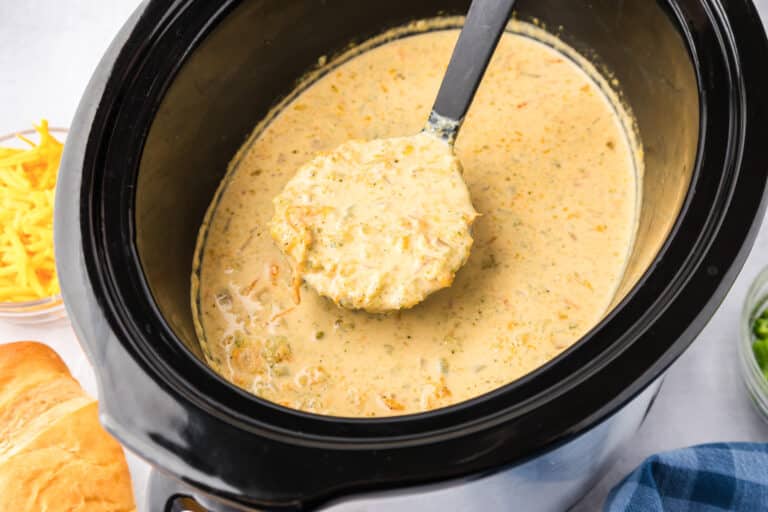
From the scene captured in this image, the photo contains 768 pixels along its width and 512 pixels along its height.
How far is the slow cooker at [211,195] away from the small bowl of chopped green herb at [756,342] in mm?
314

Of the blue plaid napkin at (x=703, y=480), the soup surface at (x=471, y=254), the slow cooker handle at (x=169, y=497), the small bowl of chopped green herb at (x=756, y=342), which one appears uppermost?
the soup surface at (x=471, y=254)

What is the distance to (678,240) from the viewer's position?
105cm

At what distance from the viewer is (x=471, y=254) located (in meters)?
1.45

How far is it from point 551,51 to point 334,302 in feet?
2.15

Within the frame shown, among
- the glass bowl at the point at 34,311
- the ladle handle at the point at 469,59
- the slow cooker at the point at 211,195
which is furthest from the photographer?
the glass bowl at the point at 34,311

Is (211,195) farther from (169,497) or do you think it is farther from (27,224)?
(169,497)

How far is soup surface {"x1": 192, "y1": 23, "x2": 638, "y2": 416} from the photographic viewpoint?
1.34 metres

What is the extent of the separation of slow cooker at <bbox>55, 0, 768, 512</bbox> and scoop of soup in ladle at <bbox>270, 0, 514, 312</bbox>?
214mm

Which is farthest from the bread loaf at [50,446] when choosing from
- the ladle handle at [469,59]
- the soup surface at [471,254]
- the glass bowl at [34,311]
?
the ladle handle at [469,59]

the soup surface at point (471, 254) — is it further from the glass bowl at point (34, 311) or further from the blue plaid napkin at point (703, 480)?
the glass bowl at point (34, 311)

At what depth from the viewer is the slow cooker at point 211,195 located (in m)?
0.94

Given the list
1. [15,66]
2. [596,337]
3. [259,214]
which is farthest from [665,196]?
[15,66]

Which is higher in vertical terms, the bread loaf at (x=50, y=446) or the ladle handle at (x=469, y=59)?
the ladle handle at (x=469, y=59)

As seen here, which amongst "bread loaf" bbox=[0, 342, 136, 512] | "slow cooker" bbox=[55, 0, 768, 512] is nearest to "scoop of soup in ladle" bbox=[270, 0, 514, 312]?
"slow cooker" bbox=[55, 0, 768, 512]
